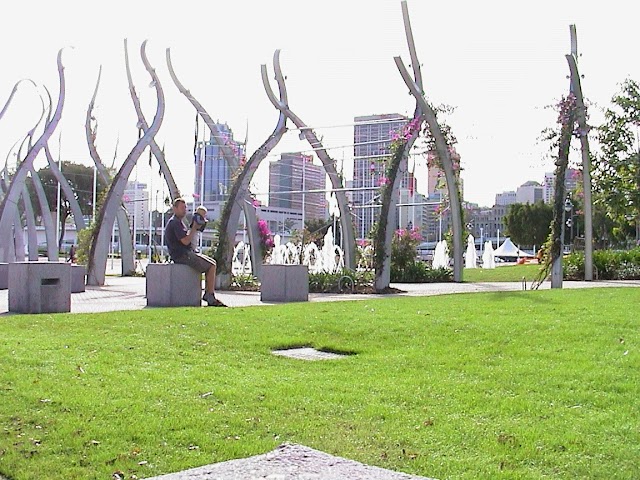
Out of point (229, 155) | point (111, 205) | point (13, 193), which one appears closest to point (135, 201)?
point (13, 193)

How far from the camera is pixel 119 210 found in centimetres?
2614

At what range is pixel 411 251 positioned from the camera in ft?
79.8

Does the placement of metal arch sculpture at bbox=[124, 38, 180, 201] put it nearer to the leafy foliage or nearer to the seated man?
the seated man

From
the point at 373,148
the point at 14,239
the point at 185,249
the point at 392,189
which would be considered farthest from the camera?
the point at 14,239

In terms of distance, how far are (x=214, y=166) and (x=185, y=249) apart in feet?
108

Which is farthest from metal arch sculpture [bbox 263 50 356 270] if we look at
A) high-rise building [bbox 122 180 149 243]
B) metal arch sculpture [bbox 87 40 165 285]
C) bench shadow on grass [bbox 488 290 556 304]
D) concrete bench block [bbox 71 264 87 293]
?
high-rise building [bbox 122 180 149 243]

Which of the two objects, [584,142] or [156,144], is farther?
[156,144]

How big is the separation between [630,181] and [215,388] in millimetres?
25293

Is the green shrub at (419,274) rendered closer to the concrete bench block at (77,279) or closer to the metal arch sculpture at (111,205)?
the metal arch sculpture at (111,205)

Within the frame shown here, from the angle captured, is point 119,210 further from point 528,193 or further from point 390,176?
point 528,193

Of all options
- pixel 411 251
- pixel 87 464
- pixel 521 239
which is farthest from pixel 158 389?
pixel 521 239

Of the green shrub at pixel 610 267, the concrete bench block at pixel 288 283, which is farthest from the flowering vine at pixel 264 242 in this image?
the concrete bench block at pixel 288 283

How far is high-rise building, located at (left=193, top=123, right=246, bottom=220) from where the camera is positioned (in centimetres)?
2428

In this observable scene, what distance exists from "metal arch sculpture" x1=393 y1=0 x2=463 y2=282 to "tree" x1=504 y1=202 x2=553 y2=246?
54725 millimetres
